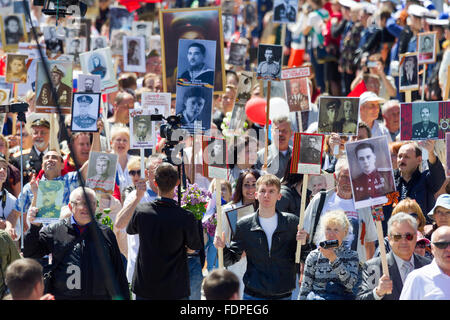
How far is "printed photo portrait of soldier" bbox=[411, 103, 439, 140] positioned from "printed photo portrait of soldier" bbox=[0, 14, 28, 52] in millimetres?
7201

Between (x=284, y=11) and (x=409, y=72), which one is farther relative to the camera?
(x=284, y=11)

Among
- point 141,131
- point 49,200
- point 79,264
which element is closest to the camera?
point 79,264

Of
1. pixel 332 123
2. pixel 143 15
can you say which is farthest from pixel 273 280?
pixel 143 15

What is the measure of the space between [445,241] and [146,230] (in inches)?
88.1

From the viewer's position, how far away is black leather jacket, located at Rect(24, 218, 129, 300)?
21.8 ft

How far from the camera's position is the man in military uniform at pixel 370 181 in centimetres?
697

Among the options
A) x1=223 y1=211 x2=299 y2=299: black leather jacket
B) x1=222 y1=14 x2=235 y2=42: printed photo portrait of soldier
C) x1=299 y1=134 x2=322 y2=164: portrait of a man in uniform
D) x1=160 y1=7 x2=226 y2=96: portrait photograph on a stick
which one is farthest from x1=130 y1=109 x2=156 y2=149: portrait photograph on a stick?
x1=222 y1=14 x2=235 y2=42: printed photo portrait of soldier

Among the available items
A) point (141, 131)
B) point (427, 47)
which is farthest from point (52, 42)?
point (427, 47)

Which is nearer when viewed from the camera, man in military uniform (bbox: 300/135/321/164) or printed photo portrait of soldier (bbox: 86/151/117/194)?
man in military uniform (bbox: 300/135/321/164)

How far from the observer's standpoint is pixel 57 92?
32.7 feet

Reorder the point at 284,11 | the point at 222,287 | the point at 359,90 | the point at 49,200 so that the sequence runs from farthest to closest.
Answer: the point at 284,11 < the point at 359,90 < the point at 49,200 < the point at 222,287

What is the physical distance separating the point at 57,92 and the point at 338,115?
10.5 feet

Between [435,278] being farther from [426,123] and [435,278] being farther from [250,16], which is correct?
[250,16]

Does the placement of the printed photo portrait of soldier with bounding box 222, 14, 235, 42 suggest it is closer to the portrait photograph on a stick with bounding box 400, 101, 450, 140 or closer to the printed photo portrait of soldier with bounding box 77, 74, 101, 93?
→ the printed photo portrait of soldier with bounding box 77, 74, 101, 93
